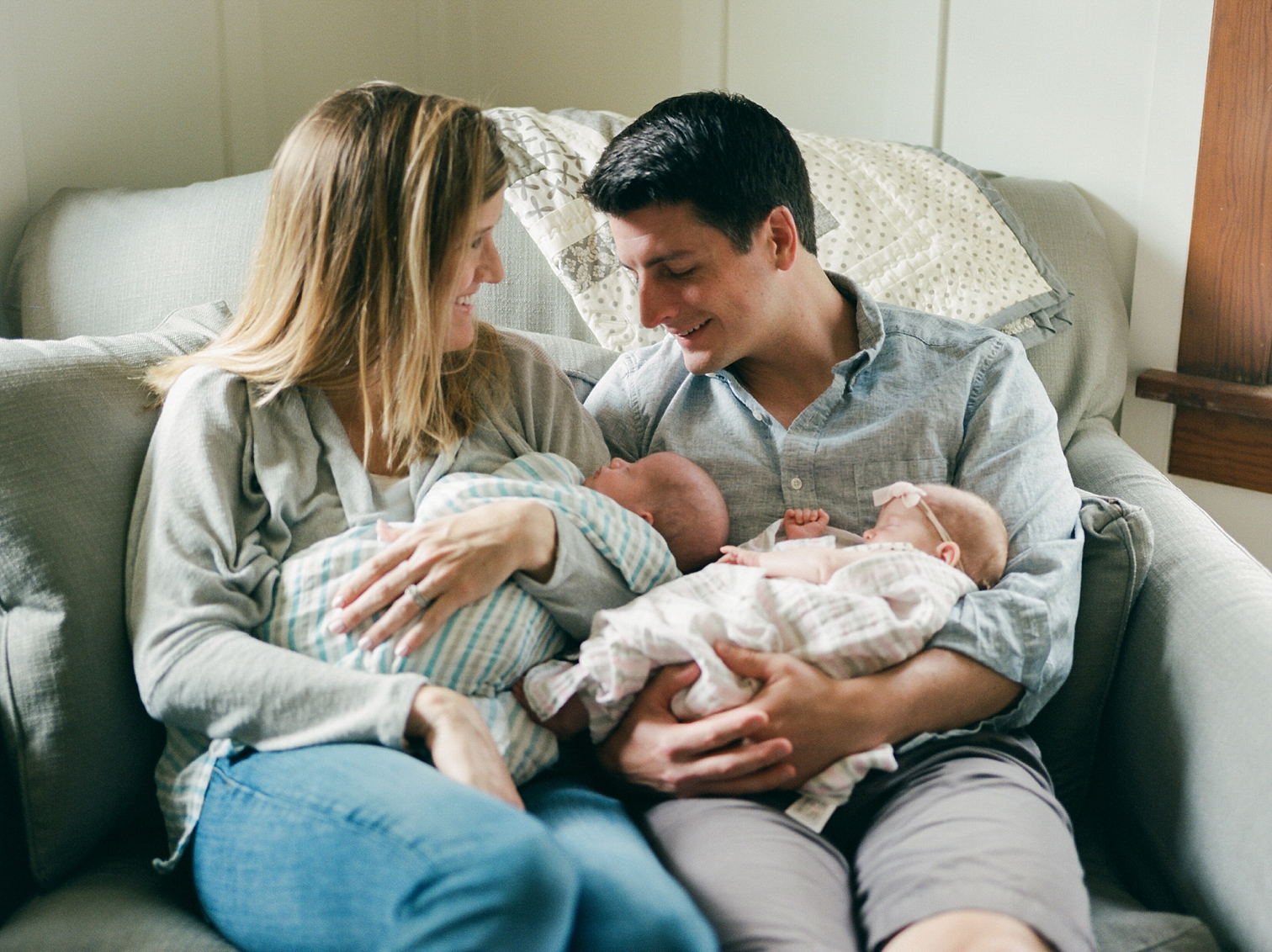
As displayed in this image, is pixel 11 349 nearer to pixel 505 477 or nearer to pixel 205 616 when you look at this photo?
pixel 205 616

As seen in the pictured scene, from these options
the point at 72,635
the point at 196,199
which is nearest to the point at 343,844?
the point at 72,635

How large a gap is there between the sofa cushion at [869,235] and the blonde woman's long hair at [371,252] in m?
0.43

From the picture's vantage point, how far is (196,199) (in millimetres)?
1733

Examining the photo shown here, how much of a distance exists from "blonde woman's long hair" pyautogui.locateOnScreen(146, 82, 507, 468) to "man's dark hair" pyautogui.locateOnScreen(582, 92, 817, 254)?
0.17 meters

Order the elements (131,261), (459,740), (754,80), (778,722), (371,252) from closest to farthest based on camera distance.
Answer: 1. (459,740)
2. (778,722)
3. (371,252)
4. (131,261)
5. (754,80)

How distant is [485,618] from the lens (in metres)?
1.15

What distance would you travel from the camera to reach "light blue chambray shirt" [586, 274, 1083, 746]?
4.34ft

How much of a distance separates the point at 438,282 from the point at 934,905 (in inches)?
32.7

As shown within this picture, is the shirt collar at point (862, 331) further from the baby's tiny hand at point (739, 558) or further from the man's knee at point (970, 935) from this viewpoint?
the man's knee at point (970, 935)

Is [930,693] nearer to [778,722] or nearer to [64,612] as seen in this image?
[778,722]

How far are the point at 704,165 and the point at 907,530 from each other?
513 millimetres

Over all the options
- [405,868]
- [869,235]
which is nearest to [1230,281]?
[869,235]

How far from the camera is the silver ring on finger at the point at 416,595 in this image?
1.12 m

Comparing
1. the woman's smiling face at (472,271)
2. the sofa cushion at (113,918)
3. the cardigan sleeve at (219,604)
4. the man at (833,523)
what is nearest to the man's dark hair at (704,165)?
the man at (833,523)
